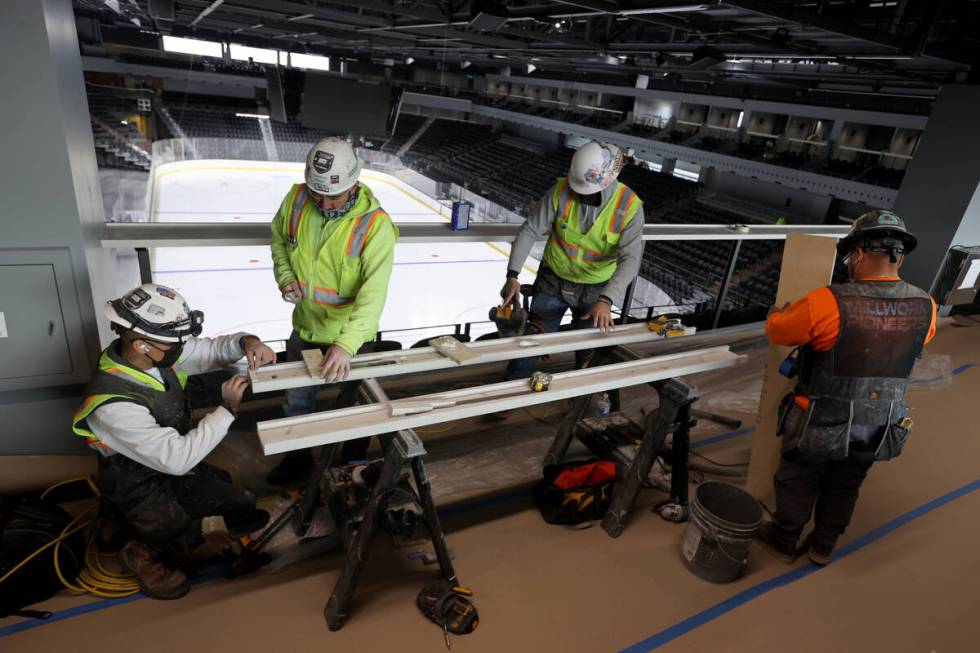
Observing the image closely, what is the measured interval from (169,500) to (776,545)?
2.46 metres

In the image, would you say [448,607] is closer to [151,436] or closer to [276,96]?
[151,436]

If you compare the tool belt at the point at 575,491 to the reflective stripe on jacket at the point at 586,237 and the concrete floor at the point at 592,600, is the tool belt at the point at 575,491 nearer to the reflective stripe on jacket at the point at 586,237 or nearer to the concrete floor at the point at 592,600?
the concrete floor at the point at 592,600

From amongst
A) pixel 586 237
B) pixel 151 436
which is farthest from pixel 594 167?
pixel 151 436

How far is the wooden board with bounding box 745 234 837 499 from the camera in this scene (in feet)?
9.05

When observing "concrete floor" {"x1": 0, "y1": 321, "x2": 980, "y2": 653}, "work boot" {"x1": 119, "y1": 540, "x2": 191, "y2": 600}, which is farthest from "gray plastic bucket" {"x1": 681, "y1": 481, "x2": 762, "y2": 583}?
"work boot" {"x1": 119, "y1": 540, "x2": 191, "y2": 600}

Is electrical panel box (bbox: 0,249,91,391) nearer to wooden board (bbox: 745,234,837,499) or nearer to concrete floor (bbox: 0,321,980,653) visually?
concrete floor (bbox: 0,321,980,653)

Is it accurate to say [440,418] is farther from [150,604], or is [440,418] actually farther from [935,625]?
[935,625]

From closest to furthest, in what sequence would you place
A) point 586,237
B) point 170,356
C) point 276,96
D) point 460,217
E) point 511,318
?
point 170,356 < point 586,237 < point 511,318 < point 460,217 < point 276,96

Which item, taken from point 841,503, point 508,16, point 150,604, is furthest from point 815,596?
point 508,16

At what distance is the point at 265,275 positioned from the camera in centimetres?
957

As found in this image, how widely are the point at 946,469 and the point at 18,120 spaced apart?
4703 millimetres

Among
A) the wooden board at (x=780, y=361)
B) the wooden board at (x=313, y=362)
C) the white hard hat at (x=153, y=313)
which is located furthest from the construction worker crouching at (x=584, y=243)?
the white hard hat at (x=153, y=313)

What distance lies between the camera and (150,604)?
72.3 inches

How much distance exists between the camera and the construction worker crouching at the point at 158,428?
5.38 ft
